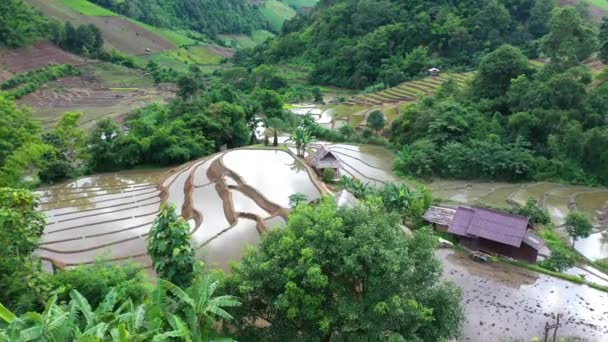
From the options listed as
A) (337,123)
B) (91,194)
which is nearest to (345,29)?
(337,123)

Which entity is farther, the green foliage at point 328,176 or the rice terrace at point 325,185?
the green foliage at point 328,176

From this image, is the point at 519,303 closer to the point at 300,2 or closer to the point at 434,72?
the point at 434,72

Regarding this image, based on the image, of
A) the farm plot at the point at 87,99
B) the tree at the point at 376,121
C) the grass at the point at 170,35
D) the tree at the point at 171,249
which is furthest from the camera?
the grass at the point at 170,35

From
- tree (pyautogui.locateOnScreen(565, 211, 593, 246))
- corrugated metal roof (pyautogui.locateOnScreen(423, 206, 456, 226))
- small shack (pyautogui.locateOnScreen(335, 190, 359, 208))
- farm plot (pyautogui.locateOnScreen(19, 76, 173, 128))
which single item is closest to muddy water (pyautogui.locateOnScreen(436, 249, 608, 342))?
corrugated metal roof (pyautogui.locateOnScreen(423, 206, 456, 226))

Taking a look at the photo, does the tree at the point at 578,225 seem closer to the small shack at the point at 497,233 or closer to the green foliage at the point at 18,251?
the small shack at the point at 497,233

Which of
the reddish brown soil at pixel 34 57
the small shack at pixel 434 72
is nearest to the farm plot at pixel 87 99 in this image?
the reddish brown soil at pixel 34 57

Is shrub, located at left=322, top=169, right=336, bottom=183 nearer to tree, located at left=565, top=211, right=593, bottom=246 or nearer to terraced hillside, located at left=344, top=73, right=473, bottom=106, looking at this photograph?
tree, located at left=565, top=211, right=593, bottom=246

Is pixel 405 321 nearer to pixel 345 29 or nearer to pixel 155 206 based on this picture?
pixel 155 206
